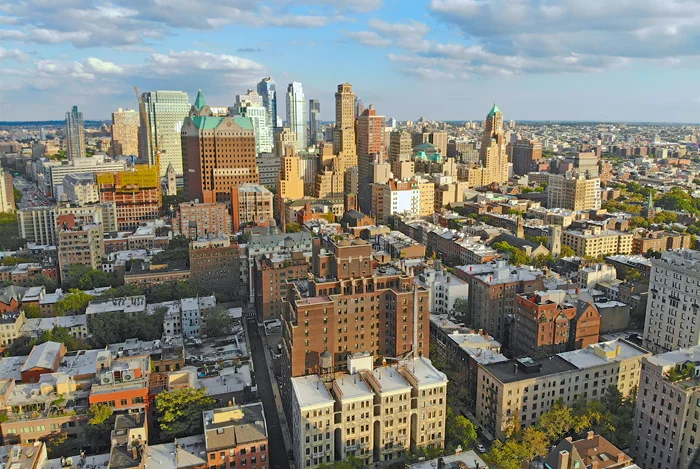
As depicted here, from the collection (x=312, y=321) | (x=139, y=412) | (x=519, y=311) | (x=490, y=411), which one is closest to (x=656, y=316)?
(x=519, y=311)

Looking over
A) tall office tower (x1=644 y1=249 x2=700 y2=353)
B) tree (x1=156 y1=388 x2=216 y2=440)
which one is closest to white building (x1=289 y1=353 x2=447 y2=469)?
tree (x1=156 y1=388 x2=216 y2=440)

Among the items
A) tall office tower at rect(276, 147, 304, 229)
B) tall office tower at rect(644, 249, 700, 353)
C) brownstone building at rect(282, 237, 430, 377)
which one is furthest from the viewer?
tall office tower at rect(276, 147, 304, 229)

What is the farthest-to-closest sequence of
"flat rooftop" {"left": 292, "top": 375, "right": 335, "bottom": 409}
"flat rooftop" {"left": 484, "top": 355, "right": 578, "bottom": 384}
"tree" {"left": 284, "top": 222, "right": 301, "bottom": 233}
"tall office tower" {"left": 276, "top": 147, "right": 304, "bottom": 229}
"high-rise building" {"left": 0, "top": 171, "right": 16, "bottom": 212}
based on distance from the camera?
"high-rise building" {"left": 0, "top": 171, "right": 16, "bottom": 212} → "tall office tower" {"left": 276, "top": 147, "right": 304, "bottom": 229} → "tree" {"left": 284, "top": 222, "right": 301, "bottom": 233} → "flat rooftop" {"left": 484, "top": 355, "right": 578, "bottom": 384} → "flat rooftop" {"left": 292, "top": 375, "right": 335, "bottom": 409}

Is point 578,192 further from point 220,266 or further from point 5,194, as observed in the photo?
point 5,194

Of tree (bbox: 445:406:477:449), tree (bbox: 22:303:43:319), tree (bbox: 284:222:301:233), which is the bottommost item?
tree (bbox: 445:406:477:449)

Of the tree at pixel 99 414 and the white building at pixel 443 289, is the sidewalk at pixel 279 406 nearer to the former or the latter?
the tree at pixel 99 414

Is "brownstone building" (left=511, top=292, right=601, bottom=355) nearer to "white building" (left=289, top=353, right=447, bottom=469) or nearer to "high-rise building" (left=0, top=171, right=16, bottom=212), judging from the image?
"white building" (left=289, top=353, right=447, bottom=469)

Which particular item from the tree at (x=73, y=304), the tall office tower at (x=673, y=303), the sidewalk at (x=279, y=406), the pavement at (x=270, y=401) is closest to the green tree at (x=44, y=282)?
the tree at (x=73, y=304)
